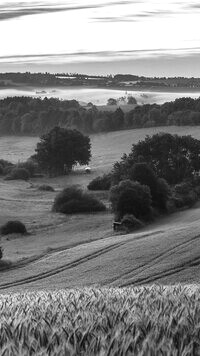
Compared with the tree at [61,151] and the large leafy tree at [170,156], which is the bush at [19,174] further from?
the large leafy tree at [170,156]

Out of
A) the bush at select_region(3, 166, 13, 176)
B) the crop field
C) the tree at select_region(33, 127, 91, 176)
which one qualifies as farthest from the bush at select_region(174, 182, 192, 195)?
the crop field

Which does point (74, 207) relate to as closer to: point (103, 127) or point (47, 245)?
point (47, 245)

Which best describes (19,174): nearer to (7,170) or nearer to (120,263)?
(7,170)

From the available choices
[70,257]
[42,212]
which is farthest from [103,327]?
[42,212]

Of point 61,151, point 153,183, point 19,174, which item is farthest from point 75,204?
point 61,151

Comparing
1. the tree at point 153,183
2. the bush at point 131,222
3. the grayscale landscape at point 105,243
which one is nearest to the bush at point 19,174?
the grayscale landscape at point 105,243
